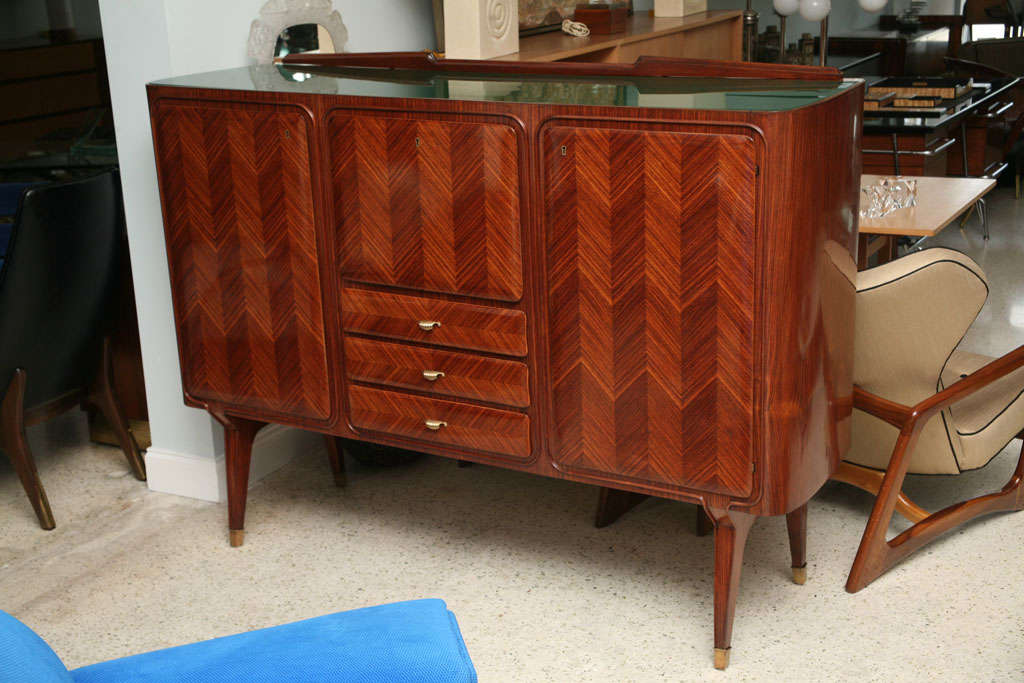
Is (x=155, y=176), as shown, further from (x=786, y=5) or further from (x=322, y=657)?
(x=786, y=5)

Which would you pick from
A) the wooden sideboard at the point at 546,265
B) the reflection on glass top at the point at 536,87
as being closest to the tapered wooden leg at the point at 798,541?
the wooden sideboard at the point at 546,265

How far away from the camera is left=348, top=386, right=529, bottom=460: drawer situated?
8.02 feet

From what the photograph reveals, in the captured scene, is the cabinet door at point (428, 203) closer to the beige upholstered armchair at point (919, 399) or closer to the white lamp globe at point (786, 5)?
the beige upholstered armchair at point (919, 399)

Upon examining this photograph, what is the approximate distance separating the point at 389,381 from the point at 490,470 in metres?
0.91

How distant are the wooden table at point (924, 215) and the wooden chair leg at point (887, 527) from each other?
91 centimetres

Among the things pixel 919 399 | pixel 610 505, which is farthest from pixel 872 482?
pixel 610 505

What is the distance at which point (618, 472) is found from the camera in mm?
2342

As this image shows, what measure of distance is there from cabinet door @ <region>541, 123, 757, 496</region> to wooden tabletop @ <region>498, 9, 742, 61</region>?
120 cm

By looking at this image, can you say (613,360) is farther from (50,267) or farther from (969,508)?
(50,267)

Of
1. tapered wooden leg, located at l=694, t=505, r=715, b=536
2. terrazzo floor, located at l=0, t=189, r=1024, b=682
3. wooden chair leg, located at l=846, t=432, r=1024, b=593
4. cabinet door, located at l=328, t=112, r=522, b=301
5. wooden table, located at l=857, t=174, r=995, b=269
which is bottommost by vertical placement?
terrazzo floor, located at l=0, t=189, r=1024, b=682

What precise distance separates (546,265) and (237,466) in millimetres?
1153

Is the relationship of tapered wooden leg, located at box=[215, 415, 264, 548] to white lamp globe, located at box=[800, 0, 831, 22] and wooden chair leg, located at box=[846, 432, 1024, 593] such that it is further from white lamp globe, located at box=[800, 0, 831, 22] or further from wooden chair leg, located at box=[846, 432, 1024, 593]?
white lamp globe, located at box=[800, 0, 831, 22]

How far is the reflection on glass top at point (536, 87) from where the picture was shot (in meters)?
2.14

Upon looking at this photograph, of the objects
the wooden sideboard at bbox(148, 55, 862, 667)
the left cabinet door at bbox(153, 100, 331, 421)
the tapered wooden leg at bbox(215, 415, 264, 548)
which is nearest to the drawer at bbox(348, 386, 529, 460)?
the wooden sideboard at bbox(148, 55, 862, 667)
